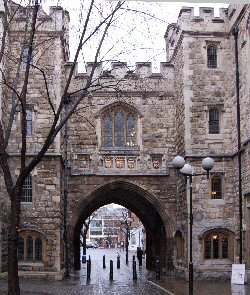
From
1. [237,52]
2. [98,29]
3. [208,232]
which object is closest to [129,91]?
[237,52]

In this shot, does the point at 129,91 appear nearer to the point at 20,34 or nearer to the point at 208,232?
the point at 20,34

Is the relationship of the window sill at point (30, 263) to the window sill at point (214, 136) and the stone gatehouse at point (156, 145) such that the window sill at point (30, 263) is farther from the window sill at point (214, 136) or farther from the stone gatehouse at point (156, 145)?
→ the window sill at point (214, 136)

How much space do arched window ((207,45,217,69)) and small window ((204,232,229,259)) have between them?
679cm

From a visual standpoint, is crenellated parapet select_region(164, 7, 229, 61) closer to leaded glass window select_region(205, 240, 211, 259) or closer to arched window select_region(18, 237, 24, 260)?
leaded glass window select_region(205, 240, 211, 259)

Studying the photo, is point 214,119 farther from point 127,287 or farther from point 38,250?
point 38,250

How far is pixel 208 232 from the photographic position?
2323 centimetres

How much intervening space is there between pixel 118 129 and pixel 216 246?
6743 mm

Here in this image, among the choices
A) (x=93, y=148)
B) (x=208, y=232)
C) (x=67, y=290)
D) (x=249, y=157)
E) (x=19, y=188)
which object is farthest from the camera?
(x=93, y=148)

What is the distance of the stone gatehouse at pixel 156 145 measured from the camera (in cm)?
2309

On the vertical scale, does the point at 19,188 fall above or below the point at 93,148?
below

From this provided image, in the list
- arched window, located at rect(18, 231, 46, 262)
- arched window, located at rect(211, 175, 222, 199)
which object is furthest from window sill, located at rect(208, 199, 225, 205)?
arched window, located at rect(18, 231, 46, 262)

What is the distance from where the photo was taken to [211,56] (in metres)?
24.5

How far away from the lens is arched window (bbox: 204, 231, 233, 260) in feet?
76.8

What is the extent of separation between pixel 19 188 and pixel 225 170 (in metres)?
12.1
